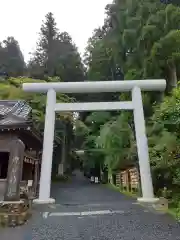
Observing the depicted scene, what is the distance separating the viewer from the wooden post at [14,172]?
812 centimetres

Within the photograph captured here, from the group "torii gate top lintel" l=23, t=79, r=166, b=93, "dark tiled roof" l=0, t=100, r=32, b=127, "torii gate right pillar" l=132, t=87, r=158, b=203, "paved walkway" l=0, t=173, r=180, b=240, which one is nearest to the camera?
"paved walkway" l=0, t=173, r=180, b=240

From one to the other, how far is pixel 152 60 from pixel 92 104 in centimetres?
534

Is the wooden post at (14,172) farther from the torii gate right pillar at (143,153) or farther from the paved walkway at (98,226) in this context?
the torii gate right pillar at (143,153)

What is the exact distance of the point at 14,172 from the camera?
27.5 feet

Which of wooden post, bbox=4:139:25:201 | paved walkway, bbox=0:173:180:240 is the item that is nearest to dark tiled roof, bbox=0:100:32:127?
wooden post, bbox=4:139:25:201

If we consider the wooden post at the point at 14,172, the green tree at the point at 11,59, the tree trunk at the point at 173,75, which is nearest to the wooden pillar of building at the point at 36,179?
the wooden post at the point at 14,172

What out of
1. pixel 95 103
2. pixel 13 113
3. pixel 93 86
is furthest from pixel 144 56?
pixel 13 113

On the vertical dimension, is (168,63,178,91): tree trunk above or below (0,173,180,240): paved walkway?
above

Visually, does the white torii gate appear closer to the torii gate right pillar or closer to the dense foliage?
the torii gate right pillar

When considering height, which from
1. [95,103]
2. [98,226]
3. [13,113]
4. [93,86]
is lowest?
[98,226]

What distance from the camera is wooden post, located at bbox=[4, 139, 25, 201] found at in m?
8.12

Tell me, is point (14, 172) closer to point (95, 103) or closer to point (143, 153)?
point (95, 103)

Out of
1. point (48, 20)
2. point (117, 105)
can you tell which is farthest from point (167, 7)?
point (48, 20)

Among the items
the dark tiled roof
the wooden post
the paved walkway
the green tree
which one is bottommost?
the paved walkway
